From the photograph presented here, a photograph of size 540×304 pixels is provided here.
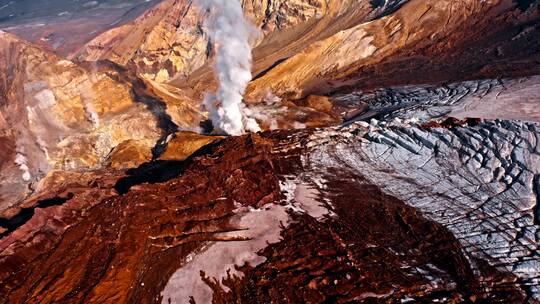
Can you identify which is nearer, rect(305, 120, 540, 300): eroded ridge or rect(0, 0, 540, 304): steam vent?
rect(0, 0, 540, 304): steam vent

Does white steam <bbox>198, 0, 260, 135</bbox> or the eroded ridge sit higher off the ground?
white steam <bbox>198, 0, 260, 135</bbox>

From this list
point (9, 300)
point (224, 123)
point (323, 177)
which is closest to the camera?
point (9, 300)

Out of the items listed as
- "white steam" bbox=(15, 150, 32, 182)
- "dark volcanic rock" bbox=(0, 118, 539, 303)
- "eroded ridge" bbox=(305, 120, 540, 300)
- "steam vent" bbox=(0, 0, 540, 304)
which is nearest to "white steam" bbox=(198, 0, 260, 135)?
"steam vent" bbox=(0, 0, 540, 304)

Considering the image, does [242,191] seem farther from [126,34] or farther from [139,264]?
[126,34]

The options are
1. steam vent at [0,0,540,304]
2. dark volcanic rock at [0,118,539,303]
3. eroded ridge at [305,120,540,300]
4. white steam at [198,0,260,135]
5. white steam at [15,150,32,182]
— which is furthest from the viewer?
white steam at [15,150,32,182]

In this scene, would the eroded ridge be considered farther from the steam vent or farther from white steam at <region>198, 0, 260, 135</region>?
white steam at <region>198, 0, 260, 135</region>

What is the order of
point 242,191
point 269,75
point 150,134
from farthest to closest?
point 269,75
point 150,134
point 242,191

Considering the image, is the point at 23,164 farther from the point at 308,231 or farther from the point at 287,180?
the point at 308,231

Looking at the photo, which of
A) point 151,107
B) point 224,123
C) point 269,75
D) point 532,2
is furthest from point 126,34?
point 532,2
